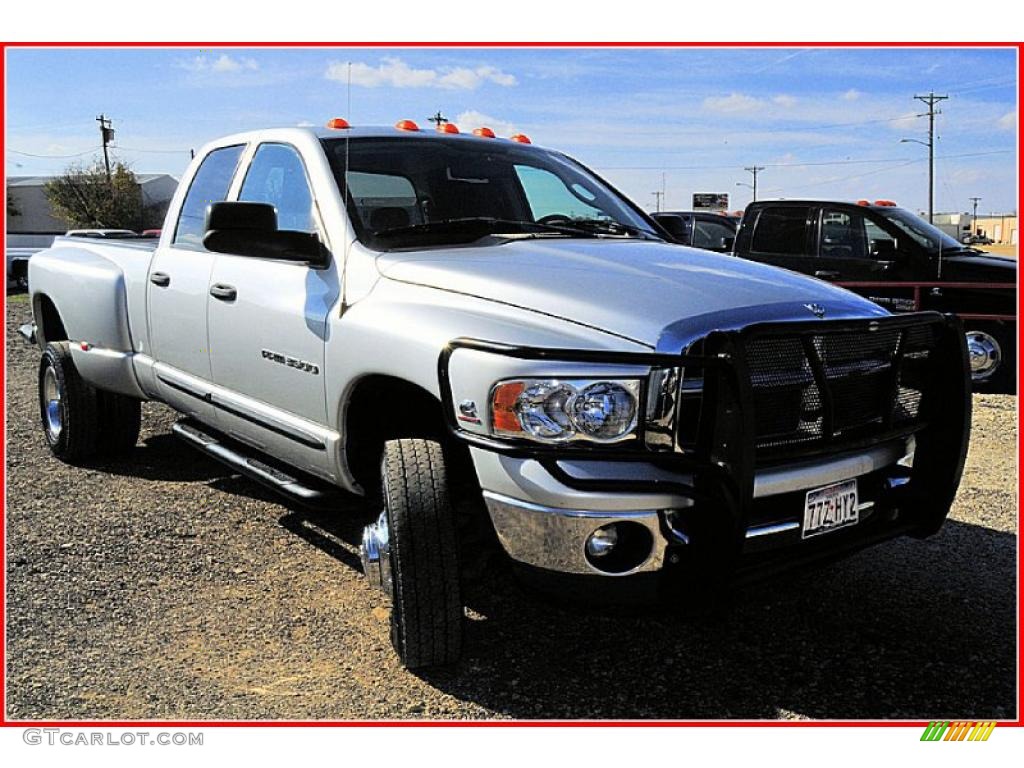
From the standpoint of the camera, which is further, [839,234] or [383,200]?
[839,234]

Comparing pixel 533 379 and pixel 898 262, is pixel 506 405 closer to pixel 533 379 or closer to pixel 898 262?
pixel 533 379

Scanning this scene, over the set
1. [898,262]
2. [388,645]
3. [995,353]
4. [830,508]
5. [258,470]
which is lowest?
[388,645]

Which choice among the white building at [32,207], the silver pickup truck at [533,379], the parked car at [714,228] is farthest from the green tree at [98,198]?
the silver pickup truck at [533,379]

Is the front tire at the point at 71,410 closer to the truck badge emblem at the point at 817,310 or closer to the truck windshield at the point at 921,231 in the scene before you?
the truck badge emblem at the point at 817,310

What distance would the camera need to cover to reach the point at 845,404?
10.8ft

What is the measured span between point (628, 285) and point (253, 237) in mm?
1441

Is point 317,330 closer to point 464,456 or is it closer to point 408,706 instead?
point 464,456

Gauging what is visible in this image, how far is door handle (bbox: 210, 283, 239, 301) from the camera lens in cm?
438

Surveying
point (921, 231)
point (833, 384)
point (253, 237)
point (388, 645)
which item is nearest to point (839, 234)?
point (921, 231)

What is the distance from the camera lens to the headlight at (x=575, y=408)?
2.90 metres

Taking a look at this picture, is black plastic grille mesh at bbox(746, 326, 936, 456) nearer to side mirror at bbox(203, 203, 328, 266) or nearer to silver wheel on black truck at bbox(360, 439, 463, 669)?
silver wheel on black truck at bbox(360, 439, 463, 669)

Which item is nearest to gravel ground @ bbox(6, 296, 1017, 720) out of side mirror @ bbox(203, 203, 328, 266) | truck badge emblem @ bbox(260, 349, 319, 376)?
truck badge emblem @ bbox(260, 349, 319, 376)

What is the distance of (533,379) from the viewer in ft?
9.53

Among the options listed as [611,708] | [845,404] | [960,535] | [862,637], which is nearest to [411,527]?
[611,708]
